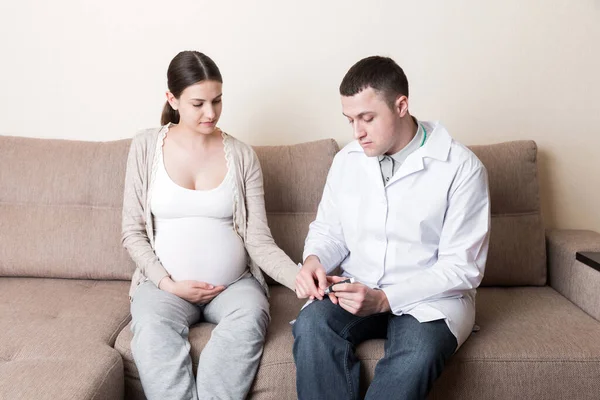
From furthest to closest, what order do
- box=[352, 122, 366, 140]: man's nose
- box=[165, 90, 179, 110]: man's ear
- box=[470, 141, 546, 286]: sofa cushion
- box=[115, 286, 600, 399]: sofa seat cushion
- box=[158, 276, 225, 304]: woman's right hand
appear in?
box=[470, 141, 546, 286]: sofa cushion → box=[165, 90, 179, 110]: man's ear → box=[158, 276, 225, 304]: woman's right hand → box=[352, 122, 366, 140]: man's nose → box=[115, 286, 600, 399]: sofa seat cushion

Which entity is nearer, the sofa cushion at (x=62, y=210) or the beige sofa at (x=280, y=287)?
the beige sofa at (x=280, y=287)

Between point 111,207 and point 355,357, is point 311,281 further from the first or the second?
point 111,207

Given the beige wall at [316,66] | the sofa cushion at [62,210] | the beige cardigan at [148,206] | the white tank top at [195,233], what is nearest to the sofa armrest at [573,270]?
the beige wall at [316,66]

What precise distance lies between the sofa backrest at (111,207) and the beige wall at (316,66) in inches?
11.6

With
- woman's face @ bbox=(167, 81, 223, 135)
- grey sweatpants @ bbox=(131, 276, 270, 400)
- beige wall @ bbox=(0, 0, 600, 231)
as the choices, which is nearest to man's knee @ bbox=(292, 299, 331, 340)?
grey sweatpants @ bbox=(131, 276, 270, 400)

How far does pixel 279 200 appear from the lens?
2.45 m

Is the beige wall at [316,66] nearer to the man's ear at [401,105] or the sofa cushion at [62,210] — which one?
the sofa cushion at [62,210]

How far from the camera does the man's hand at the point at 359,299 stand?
1757 mm

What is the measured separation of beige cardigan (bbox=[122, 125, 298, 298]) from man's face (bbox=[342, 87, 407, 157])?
0.45 metres

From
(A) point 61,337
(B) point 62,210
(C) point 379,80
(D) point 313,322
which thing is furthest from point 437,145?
(B) point 62,210

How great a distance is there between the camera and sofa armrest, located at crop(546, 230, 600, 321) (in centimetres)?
212

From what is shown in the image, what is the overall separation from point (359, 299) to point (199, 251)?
60 centimetres

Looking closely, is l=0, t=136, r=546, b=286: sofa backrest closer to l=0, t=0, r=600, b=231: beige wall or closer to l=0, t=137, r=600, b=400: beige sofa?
l=0, t=137, r=600, b=400: beige sofa

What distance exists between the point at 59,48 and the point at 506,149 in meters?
1.82
